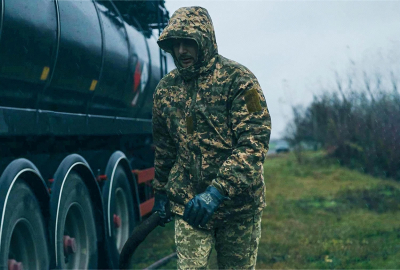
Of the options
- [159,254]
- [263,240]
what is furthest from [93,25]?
[263,240]

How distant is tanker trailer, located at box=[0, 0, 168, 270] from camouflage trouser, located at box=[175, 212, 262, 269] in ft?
3.56

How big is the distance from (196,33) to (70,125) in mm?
2166

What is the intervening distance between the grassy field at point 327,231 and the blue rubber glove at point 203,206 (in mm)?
3265

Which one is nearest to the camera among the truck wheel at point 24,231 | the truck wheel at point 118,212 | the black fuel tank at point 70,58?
Answer: the truck wheel at point 24,231

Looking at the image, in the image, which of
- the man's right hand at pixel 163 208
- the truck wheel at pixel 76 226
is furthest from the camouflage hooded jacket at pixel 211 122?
the truck wheel at pixel 76 226

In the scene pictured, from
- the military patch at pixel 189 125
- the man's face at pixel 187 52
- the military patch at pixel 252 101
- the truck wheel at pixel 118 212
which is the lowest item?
the truck wheel at pixel 118 212

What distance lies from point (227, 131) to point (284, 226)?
5.86 m

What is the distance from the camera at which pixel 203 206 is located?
9.70 feet

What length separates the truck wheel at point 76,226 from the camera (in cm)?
459

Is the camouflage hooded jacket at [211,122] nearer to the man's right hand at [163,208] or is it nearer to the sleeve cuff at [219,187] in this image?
the sleeve cuff at [219,187]

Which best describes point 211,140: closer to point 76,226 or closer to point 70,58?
point 70,58

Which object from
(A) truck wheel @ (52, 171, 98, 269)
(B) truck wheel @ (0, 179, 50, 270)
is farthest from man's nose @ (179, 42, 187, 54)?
(A) truck wheel @ (52, 171, 98, 269)

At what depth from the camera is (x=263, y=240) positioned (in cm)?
771

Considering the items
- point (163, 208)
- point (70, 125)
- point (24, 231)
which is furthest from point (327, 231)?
point (24, 231)
